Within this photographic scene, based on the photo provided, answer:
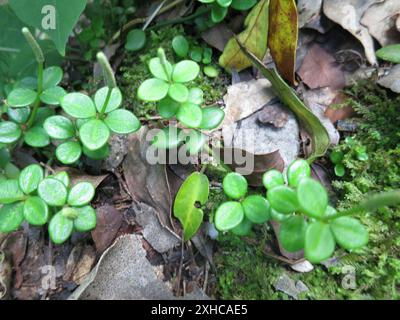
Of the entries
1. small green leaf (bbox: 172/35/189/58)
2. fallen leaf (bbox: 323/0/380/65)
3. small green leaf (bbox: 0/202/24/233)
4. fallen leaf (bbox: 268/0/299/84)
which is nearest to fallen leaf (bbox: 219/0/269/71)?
fallen leaf (bbox: 268/0/299/84)

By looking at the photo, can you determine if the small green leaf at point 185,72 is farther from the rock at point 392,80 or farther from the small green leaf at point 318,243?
the rock at point 392,80

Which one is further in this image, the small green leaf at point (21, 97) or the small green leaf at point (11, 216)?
the small green leaf at point (21, 97)

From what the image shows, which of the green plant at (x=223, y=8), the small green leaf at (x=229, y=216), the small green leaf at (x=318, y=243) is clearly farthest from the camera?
the green plant at (x=223, y=8)

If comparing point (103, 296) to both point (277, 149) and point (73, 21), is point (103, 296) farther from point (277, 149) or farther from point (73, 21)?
point (73, 21)

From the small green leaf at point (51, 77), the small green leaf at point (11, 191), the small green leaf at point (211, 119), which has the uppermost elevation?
the small green leaf at point (51, 77)

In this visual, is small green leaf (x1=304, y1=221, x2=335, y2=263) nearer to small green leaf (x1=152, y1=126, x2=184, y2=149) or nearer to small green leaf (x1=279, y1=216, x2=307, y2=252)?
small green leaf (x1=279, y1=216, x2=307, y2=252)

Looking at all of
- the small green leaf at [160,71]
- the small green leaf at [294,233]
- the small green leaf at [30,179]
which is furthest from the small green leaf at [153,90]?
the small green leaf at [294,233]

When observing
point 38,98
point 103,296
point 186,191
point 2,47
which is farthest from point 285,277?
point 2,47
